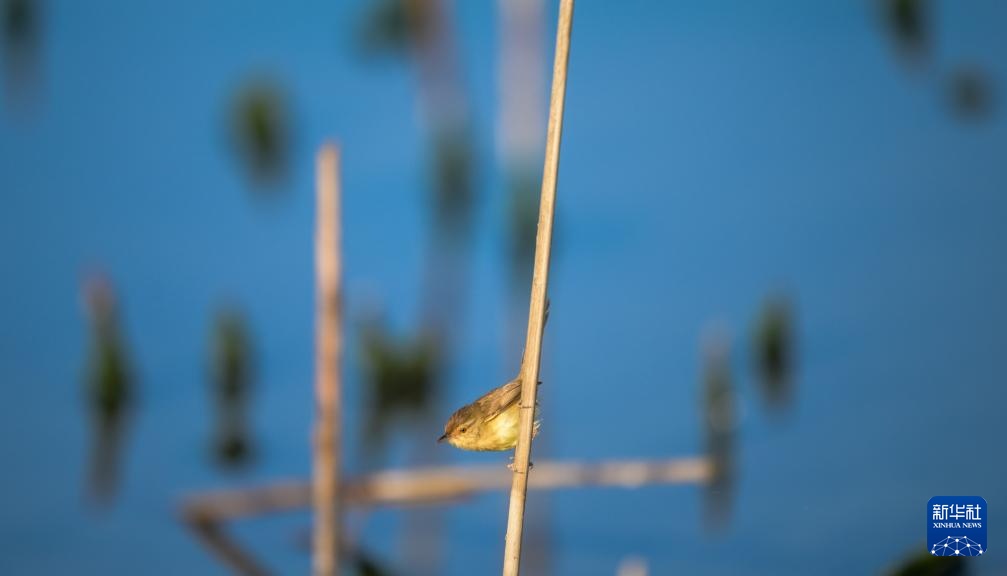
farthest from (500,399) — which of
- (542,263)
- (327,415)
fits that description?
(327,415)

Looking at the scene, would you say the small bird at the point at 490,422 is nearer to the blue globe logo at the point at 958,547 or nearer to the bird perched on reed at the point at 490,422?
the bird perched on reed at the point at 490,422

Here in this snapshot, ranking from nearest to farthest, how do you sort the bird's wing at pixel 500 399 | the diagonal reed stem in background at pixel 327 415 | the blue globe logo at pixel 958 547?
the bird's wing at pixel 500 399, the blue globe logo at pixel 958 547, the diagonal reed stem in background at pixel 327 415

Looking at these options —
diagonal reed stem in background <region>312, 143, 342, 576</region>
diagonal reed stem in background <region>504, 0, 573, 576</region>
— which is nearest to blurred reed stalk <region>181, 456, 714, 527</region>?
diagonal reed stem in background <region>312, 143, 342, 576</region>

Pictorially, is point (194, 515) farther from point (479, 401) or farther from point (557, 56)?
point (557, 56)

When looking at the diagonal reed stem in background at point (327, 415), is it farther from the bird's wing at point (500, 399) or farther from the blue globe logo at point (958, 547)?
the blue globe logo at point (958, 547)

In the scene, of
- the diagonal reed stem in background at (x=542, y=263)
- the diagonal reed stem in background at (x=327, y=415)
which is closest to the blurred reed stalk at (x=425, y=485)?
the diagonal reed stem in background at (x=327, y=415)

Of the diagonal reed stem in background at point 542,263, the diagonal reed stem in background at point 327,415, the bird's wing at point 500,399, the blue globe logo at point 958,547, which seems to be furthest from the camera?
the diagonal reed stem in background at point 327,415

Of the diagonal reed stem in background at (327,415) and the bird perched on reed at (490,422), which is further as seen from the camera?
the diagonal reed stem in background at (327,415)

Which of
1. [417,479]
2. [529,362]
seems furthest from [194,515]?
[529,362]
